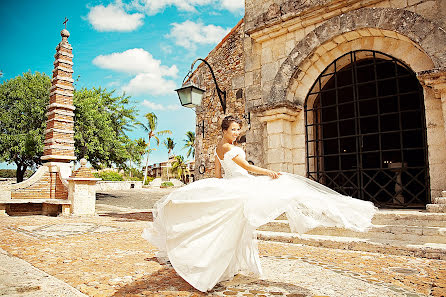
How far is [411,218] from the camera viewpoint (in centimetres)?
495

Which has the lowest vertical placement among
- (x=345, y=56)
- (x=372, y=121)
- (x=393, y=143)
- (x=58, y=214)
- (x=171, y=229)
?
(x=58, y=214)

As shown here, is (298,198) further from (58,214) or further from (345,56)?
(58,214)

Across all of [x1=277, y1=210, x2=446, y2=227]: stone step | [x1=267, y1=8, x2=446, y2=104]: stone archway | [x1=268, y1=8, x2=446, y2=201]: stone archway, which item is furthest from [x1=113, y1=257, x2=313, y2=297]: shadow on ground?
[x1=267, y1=8, x2=446, y2=104]: stone archway

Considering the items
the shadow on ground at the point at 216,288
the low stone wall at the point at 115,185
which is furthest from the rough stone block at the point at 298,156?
the low stone wall at the point at 115,185

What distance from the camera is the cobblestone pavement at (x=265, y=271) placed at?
298 cm

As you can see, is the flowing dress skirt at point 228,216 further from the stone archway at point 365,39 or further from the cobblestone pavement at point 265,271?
the stone archway at point 365,39

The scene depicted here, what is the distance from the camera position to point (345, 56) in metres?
6.86

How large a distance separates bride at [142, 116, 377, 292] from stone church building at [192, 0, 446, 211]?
298 cm

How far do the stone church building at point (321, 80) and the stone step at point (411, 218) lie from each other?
0.21m

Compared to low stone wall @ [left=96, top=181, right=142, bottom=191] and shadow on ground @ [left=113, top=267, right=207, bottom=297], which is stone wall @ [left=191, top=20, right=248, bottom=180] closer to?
shadow on ground @ [left=113, top=267, right=207, bottom=297]

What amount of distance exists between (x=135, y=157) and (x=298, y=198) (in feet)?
61.4

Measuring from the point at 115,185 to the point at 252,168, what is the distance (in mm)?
31070

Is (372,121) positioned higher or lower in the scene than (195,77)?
lower

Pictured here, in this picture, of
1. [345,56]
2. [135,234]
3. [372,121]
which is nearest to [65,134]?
[135,234]
